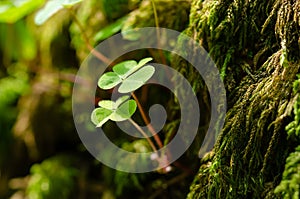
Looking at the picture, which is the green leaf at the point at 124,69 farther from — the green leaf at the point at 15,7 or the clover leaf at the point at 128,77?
the green leaf at the point at 15,7

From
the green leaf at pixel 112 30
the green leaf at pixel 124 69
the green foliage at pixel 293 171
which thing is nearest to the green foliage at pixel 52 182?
the green leaf at pixel 112 30

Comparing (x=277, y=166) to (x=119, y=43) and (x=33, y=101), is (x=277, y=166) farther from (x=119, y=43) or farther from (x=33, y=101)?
(x=33, y=101)

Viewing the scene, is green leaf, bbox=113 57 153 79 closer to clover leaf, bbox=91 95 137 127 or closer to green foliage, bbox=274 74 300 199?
clover leaf, bbox=91 95 137 127

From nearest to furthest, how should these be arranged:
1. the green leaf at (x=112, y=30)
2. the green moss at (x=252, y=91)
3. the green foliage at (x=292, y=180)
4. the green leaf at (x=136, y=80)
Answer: the green foliage at (x=292, y=180) < the green moss at (x=252, y=91) < the green leaf at (x=136, y=80) < the green leaf at (x=112, y=30)

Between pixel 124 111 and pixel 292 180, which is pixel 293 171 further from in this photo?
pixel 124 111

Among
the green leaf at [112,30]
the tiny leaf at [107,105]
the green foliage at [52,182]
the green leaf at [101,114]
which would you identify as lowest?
the green foliage at [52,182]

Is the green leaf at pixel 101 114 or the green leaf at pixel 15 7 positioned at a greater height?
the green leaf at pixel 15 7

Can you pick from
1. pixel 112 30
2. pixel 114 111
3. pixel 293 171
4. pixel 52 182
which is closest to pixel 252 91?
pixel 293 171
